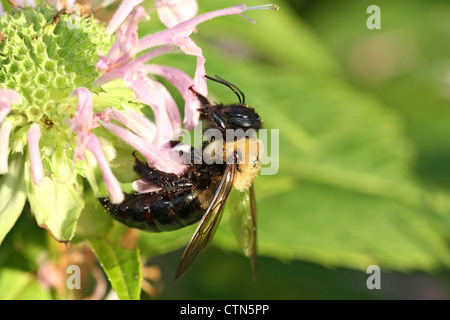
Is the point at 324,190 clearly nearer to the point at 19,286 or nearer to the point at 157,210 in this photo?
the point at 157,210

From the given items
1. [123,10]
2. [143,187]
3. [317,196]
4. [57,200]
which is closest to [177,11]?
[123,10]

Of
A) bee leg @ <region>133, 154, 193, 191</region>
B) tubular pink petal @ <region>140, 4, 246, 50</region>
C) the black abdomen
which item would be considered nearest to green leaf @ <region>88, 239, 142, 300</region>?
the black abdomen

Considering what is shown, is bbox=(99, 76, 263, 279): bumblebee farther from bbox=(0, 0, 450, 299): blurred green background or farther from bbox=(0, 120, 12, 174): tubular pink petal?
bbox=(0, 120, 12, 174): tubular pink petal

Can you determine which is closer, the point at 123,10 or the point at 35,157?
the point at 35,157

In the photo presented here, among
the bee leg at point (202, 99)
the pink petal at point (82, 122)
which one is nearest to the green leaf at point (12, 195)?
the pink petal at point (82, 122)
